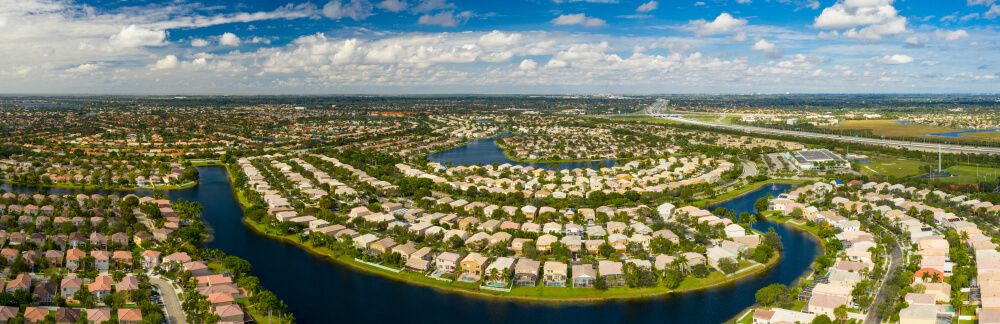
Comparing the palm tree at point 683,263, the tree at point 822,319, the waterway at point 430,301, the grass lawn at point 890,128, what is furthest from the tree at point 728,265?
the grass lawn at point 890,128

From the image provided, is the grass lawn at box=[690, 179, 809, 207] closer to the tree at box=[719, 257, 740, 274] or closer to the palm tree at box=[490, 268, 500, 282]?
the tree at box=[719, 257, 740, 274]

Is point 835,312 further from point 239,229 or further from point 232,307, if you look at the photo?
point 239,229

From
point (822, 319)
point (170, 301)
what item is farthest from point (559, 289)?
point (170, 301)

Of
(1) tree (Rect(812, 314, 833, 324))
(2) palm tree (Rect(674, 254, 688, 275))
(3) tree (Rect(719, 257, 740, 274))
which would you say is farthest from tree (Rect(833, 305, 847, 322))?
(2) palm tree (Rect(674, 254, 688, 275))

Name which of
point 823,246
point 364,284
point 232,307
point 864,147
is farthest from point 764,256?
point 864,147

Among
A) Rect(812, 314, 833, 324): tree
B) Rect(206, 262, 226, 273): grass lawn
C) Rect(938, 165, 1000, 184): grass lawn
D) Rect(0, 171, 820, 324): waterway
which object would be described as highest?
Rect(938, 165, 1000, 184): grass lawn

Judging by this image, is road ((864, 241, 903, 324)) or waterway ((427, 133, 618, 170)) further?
waterway ((427, 133, 618, 170))
